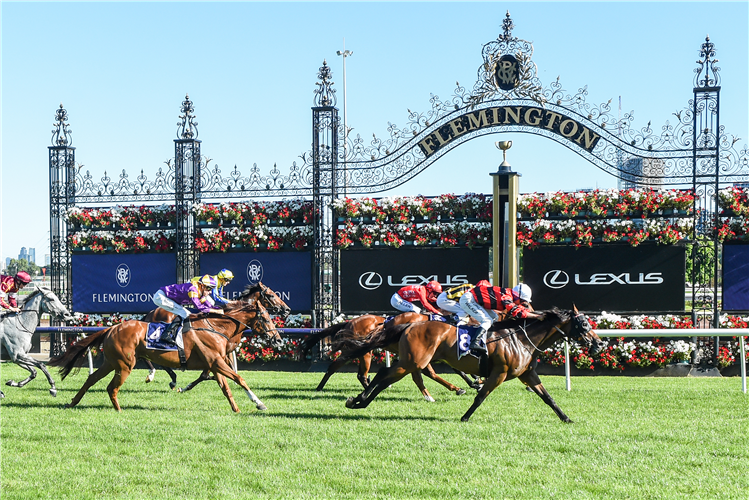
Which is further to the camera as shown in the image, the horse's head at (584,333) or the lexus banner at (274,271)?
the lexus banner at (274,271)

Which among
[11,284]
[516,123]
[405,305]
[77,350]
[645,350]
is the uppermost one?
[516,123]

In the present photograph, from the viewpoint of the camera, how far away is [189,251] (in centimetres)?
1508

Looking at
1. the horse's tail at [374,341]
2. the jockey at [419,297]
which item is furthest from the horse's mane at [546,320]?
the jockey at [419,297]

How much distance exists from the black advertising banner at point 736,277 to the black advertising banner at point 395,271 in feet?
12.8

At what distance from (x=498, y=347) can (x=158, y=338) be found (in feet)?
12.8

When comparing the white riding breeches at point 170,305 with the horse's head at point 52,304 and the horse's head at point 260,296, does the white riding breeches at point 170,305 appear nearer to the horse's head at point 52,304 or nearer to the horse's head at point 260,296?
the horse's head at point 260,296

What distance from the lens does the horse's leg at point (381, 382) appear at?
8562 mm

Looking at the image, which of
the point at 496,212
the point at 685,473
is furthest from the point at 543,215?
the point at 685,473

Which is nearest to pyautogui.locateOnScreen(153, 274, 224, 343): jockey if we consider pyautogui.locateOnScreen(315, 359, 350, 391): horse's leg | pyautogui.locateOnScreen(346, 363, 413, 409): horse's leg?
pyautogui.locateOnScreen(315, 359, 350, 391): horse's leg

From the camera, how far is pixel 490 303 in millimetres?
8773

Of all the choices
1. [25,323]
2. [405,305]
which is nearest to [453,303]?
[405,305]

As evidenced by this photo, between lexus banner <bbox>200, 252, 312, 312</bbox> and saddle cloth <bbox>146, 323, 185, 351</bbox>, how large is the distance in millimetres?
5185

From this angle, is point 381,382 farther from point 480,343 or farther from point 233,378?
point 233,378

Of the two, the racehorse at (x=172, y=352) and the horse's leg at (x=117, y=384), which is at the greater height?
the racehorse at (x=172, y=352)
